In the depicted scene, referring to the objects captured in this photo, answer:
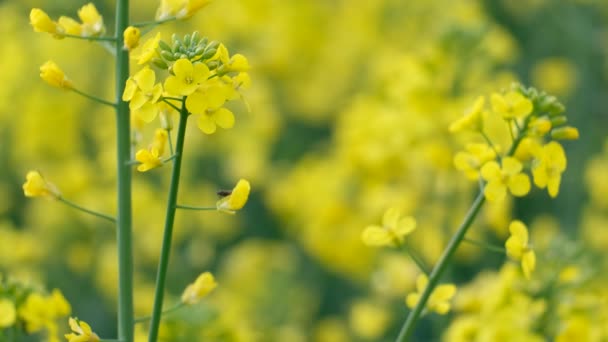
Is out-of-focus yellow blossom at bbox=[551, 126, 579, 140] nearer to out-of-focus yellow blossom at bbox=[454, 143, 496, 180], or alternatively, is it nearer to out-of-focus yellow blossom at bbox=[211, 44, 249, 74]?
out-of-focus yellow blossom at bbox=[454, 143, 496, 180]

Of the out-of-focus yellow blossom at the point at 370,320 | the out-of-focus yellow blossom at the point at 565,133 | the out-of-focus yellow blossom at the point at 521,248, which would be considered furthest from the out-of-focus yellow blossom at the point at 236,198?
the out-of-focus yellow blossom at the point at 370,320

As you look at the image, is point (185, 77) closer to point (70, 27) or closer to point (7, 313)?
point (70, 27)

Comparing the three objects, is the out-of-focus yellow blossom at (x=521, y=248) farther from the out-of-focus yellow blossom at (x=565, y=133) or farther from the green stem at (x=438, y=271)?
the out-of-focus yellow blossom at (x=565, y=133)

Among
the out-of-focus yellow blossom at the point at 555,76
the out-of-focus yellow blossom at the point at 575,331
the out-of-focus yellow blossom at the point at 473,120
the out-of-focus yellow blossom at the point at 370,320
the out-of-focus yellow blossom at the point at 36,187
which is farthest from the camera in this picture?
the out-of-focus yellow blossom at the point at 555,76

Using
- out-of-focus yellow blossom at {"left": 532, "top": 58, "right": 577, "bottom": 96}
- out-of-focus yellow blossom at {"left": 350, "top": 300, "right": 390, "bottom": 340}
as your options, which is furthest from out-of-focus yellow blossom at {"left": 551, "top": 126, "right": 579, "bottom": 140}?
out-of-focus yellow blossom at {"left": 532, "top": 58, "right": 577, "bottom": 96}

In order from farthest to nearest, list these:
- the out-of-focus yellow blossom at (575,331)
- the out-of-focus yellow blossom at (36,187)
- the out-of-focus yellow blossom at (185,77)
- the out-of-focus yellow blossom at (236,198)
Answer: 1. the out-of-focus yellow blossom at (575,331)
2. the out-of-focus yellow blossom at (36,187)
3. the out-of-focus yellow blossom at (236,198)
4. the out-of-focus yellow blossom at (185,77)

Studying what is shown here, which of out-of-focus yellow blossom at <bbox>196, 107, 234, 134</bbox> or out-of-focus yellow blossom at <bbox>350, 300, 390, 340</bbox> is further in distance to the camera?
out-of-focus yellow blossom at <bbox>350, 300, 390, 340</bbox>
